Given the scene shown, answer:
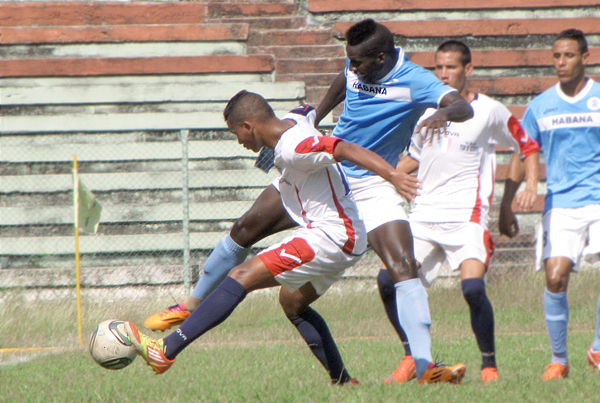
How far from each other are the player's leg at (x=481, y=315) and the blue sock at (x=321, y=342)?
3.31 ft

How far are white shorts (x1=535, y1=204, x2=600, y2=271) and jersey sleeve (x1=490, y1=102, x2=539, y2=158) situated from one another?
0.51 meters

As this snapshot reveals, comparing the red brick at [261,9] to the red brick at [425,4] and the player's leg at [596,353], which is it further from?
the player's leg at [596,353]

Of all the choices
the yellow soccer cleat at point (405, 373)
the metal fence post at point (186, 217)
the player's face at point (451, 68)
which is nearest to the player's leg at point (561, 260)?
the yellow soccer cleat at point (405, 373)

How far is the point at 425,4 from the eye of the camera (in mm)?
10727

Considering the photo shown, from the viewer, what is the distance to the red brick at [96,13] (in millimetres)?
10484

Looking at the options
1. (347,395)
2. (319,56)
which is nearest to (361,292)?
(319,56)

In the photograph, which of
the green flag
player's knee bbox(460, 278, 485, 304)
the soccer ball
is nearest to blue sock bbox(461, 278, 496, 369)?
player's knee bbox(460, 278, 485, 304)

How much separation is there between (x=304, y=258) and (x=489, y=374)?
5.77 feet

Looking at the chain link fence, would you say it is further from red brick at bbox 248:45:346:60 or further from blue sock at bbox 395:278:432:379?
blue sock at bbox 395:278:432:379

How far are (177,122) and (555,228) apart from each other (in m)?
6.01

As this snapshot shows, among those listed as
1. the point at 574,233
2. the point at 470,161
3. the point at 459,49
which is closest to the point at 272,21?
the point at 459,49

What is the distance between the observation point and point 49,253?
384 inches

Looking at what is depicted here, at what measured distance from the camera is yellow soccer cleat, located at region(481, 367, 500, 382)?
196 inches

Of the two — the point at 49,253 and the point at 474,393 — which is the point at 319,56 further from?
the point at 474,393
